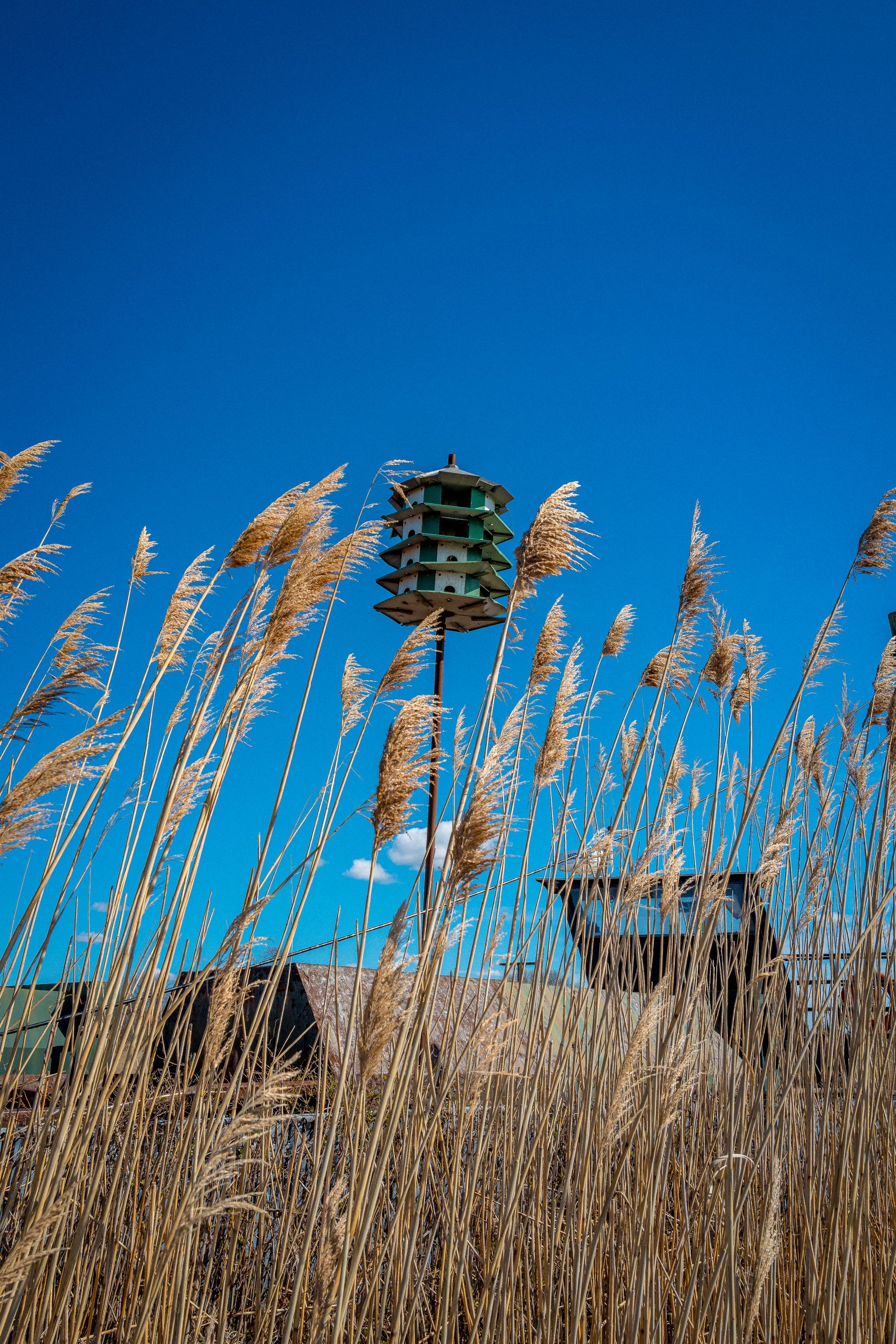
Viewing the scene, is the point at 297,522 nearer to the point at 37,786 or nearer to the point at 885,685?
the point at 37,786

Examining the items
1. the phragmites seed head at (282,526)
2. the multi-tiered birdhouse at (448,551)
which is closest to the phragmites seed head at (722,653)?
the phragmites seed head at (282,526)

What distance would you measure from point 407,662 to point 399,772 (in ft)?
0.86

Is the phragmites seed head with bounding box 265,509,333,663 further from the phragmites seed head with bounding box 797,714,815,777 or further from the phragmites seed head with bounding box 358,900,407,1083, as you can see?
the phragmites seed head with bounding box 797,714,815,777

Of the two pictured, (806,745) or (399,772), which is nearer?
(399,772)

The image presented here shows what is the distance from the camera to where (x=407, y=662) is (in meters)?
1.55

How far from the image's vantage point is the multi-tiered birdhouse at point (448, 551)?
20.9 feet

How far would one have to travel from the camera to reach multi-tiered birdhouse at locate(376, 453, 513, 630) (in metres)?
6.37

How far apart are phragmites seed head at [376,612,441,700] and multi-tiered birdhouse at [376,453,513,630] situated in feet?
15.0

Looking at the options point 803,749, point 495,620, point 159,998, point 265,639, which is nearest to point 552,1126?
point 159,998

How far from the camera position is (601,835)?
1.69m

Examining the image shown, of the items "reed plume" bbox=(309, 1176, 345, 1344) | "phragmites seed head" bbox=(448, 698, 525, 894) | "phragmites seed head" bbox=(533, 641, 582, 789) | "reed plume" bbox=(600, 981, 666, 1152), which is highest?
"phragmites seed head" bbox=(533, 641, 582, 789)

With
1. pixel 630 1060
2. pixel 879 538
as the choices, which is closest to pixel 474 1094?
pixel 630 1060

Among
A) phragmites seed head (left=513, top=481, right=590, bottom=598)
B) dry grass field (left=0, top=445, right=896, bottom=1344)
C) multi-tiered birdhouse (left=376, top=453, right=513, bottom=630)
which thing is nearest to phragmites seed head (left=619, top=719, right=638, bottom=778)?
dry grass field (left=0, top=445, right=896, bottom=1344)

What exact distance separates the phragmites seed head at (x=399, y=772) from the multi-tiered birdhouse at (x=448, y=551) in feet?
15.8
